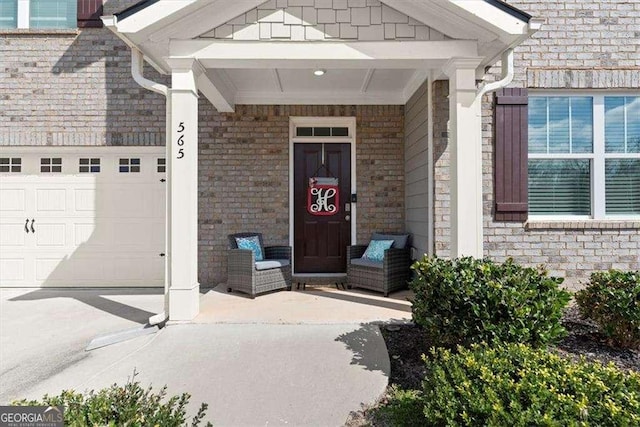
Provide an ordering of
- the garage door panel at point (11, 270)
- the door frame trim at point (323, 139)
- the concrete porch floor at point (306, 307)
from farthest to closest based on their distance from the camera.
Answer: the door frame trim at point (323, 139), the garage door panel at point (11, 270), the concrete porch floor at point (306, 307)

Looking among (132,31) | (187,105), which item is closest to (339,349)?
(187,105)

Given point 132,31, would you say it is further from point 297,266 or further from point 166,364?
point 297,266

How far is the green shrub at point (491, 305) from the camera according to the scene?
2695mm

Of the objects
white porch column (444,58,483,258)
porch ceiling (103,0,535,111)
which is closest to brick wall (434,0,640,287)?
white porch column (444,58,483,258)

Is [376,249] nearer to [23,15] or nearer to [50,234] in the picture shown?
[50,234]

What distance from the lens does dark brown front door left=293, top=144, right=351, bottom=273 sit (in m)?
5.99

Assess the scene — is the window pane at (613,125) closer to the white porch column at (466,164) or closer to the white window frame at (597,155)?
the white window frame at (597,155)

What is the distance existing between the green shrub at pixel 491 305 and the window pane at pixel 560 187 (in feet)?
7.62

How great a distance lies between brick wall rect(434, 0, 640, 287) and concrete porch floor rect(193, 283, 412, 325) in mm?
Answer: 1644

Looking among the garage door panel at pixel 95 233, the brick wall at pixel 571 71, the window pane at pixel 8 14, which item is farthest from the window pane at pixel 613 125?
the window pane at pixel 8 14

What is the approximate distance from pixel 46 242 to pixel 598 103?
8.33m

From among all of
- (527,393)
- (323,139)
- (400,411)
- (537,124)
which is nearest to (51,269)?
(323,139)

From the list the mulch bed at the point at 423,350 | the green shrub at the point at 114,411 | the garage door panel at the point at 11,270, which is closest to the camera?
the green shrub at the point at 114,411

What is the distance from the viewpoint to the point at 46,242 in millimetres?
5867
